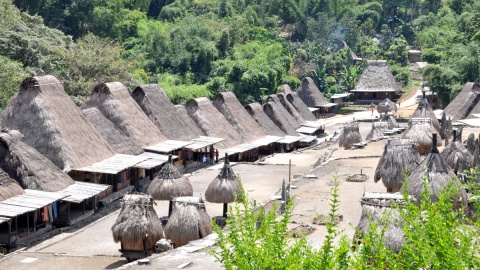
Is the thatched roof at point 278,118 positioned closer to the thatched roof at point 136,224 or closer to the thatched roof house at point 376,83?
the thatched roof house at point 376,83

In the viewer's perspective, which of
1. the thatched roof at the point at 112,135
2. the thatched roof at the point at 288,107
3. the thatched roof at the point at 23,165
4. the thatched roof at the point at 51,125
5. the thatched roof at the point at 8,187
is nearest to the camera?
the thatched roof at the point at 8,187

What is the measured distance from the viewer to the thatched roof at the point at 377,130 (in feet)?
154

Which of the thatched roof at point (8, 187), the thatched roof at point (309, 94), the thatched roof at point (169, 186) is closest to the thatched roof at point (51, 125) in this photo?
the thatched roof at point (8, 187)

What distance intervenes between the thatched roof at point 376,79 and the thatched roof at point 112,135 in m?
36.5

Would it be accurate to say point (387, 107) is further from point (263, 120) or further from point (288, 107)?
point (263, 120)

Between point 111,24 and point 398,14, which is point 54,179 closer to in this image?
point 111,24

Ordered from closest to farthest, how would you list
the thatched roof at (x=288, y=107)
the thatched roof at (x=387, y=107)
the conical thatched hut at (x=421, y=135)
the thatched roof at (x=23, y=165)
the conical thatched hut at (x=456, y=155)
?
the thatched roof at (x=23, y=165)
the conical thatched hut at (x=456, y=155)
the conical thatched hut at (x=421, y=135)
the thatched roof at (x=288, y=107)
the thatched roof at (x=387, y=107)

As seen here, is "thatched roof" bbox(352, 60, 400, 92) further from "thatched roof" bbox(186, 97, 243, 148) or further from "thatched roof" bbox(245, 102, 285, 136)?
"thatched roof" bbox(186, 97, 243, 148)

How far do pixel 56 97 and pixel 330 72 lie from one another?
45.0m

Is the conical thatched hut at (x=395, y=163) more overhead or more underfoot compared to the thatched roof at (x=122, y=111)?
more underfoot

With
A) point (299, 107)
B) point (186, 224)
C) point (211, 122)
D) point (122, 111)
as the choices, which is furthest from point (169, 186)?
point (299, 107)

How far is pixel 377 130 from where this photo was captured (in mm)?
47250

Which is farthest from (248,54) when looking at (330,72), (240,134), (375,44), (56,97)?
(56,97)

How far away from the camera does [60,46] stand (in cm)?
4747
